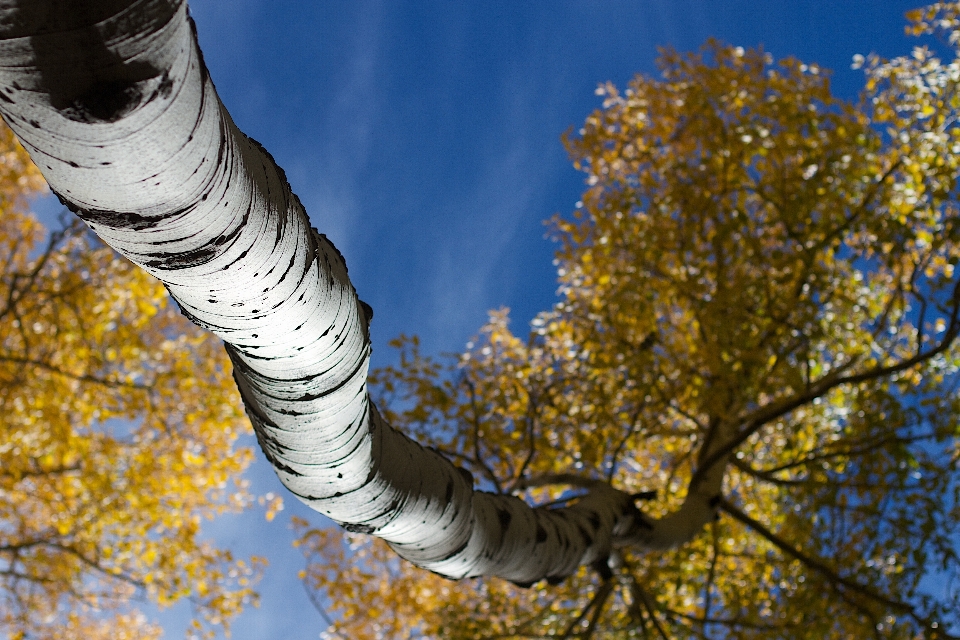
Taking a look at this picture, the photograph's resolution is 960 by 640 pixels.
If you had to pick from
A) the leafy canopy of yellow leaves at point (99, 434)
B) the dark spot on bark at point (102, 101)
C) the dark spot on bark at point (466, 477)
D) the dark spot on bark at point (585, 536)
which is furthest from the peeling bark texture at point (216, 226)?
the leafy canopy of yellow leaves at point (99, 434)

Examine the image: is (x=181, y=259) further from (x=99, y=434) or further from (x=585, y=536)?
(x=99, y=434)

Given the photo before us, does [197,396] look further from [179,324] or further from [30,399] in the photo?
[179,324]

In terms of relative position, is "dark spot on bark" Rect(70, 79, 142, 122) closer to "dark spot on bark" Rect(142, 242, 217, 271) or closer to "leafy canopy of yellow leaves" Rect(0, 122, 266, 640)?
"dark spot on bark" Rect(142, 242, 217, 271)

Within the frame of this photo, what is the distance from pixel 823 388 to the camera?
5711 mm

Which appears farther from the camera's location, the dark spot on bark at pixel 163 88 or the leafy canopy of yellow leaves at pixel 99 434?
the leafy canopy of yellow leaves at pixel 99 434

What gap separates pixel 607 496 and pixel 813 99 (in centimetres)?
632

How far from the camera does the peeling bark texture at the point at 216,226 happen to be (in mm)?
880

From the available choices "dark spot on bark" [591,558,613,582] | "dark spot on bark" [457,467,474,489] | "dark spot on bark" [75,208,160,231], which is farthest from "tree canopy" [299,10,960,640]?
"dark spot on bark" [75,208,160,231]

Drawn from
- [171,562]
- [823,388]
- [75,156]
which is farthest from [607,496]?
[171,562]

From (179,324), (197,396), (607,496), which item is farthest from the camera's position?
(179,324)

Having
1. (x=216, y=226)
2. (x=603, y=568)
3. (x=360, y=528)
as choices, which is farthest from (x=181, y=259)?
(x=603, y=568)

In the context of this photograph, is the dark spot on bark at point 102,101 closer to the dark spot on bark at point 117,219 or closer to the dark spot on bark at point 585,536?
the dark spot on bark at point 117,219

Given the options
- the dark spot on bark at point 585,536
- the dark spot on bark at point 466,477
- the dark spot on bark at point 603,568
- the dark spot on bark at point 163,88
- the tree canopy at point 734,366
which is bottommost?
the dark spot on bark at point 163,88

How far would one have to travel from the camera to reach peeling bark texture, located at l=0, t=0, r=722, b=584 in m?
0.88
